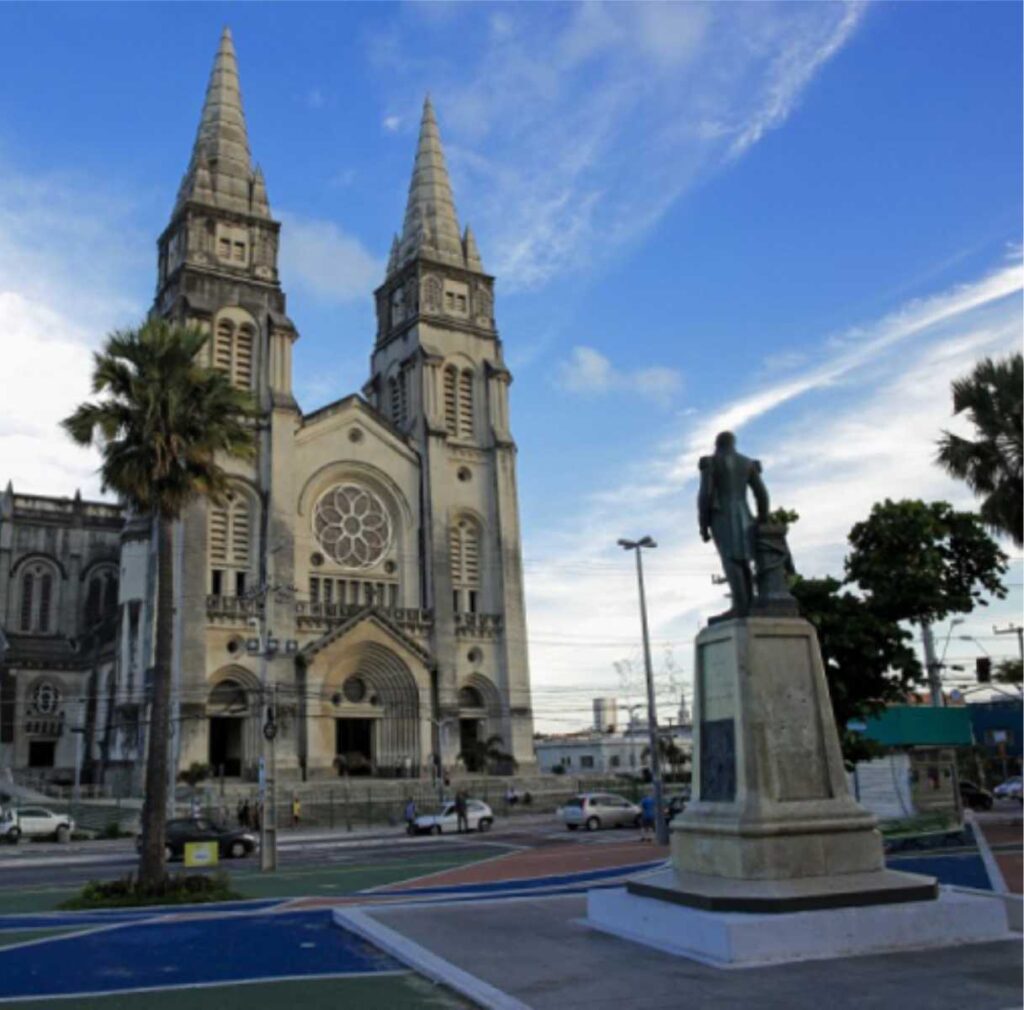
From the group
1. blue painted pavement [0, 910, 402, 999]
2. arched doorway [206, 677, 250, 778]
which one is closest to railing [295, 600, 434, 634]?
arched doorway [206, 677, 250, 778]

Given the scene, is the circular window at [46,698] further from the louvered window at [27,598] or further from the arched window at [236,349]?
the arched window at [236,349]

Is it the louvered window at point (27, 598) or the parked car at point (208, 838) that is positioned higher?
the louvered window at point (27, 598)

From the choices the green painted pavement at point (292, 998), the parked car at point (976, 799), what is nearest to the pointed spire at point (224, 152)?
the parked car at point (976, 799)

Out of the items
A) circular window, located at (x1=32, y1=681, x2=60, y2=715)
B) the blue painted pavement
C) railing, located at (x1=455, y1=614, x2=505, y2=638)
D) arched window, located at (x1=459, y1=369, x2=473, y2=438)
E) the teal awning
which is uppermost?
arched window, located at (x1=459, y1=369, x2=473, y2=438)

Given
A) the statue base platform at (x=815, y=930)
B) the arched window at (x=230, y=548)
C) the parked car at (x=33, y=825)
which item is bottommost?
the statue base platform at (x=815, y=930)

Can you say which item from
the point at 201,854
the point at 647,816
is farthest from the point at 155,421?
the point at 647,816

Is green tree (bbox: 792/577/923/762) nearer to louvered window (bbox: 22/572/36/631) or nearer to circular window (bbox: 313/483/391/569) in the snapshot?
circular window (bbox: 313/483/391/569)

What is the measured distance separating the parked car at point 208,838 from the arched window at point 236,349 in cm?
2631

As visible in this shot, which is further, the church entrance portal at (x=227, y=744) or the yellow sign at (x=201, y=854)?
the church entrance portal at (x=227, y=744)

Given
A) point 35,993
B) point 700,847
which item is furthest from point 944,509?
point 35,993

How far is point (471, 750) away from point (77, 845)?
20.4 meters

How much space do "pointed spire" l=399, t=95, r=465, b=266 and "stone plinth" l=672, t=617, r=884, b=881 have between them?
50368 millimetres

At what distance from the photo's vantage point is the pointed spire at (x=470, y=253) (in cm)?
6031

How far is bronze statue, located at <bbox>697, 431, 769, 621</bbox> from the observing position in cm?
1154
